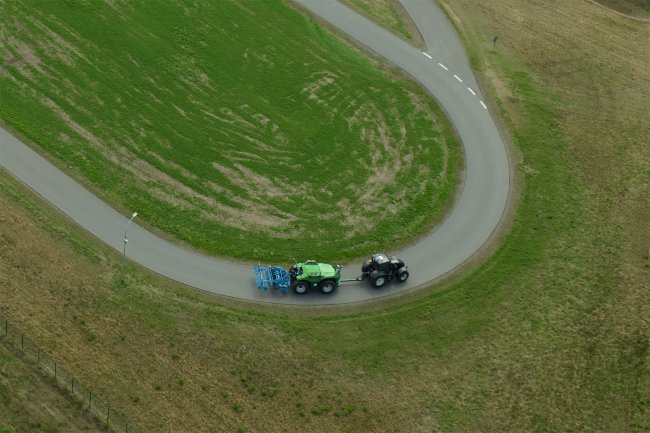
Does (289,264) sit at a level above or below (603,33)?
below

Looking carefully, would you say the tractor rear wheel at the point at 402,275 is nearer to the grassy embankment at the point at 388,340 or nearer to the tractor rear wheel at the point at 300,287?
the grassy embankment at the point at 388,340

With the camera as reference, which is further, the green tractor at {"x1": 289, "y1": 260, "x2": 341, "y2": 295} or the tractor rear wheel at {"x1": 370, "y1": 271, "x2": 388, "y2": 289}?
the tractor rear wheel at {"x1": 370, "y1": 271, "x2": 388, "y2": 289}

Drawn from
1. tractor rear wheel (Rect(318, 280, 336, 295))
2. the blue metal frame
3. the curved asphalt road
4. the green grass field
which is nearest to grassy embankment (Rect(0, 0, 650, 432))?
the curved asphalt road

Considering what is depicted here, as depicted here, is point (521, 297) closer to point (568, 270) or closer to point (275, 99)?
point (568, 270)

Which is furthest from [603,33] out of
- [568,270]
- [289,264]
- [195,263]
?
[195,263]

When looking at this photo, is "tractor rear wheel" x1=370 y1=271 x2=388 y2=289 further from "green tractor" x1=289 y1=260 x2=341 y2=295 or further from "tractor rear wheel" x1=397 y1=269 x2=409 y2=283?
"green tractor" x1=289 y1=260 x2=341 y2=295

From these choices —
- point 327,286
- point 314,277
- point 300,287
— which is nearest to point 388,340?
point 327,286

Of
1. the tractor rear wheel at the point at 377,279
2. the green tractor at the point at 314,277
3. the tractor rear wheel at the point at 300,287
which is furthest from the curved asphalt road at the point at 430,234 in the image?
the green tractor at the point at 314,277

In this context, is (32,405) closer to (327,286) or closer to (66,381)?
(66,381)
